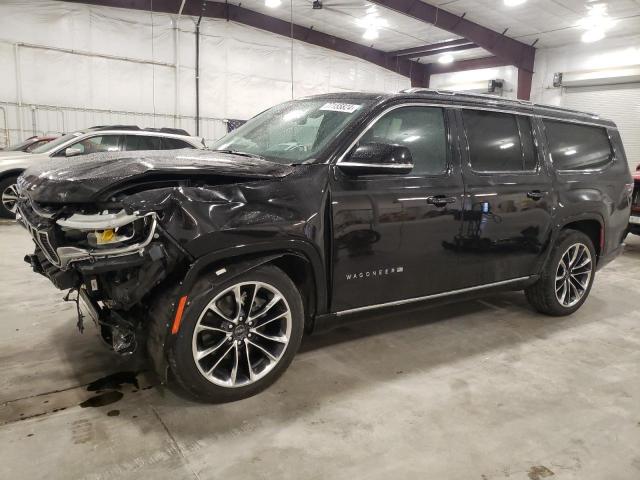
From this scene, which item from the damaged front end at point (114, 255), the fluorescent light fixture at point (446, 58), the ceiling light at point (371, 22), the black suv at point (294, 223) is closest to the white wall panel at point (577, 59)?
the fluorescent light fixture at point (446, 58)

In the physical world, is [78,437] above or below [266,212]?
below

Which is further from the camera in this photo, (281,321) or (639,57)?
(639,57)

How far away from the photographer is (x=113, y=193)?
7.34ft

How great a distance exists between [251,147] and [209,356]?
1430 millimetres

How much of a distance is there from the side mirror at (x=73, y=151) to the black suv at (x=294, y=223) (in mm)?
4623

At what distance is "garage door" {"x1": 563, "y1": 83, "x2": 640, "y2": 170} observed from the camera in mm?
13846

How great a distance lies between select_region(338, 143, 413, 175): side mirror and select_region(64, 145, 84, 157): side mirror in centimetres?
575

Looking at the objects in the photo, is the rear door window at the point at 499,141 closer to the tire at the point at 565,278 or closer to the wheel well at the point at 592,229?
the tire at the point at 565,278

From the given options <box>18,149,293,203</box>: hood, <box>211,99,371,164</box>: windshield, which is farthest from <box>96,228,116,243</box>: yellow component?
<box>211,99,371,164</box>: windshield

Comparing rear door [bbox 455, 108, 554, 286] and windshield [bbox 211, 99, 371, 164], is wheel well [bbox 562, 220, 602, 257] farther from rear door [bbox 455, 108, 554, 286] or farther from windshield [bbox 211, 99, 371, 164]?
windshield [bbox 211, 99, 371, 164]

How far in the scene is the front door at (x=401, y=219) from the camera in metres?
2.87

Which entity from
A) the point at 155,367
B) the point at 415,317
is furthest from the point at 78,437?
the point at 415,317

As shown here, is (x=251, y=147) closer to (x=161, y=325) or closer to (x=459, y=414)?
(x=161, y=325)

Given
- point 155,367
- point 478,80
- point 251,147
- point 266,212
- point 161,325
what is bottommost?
point 155,367
